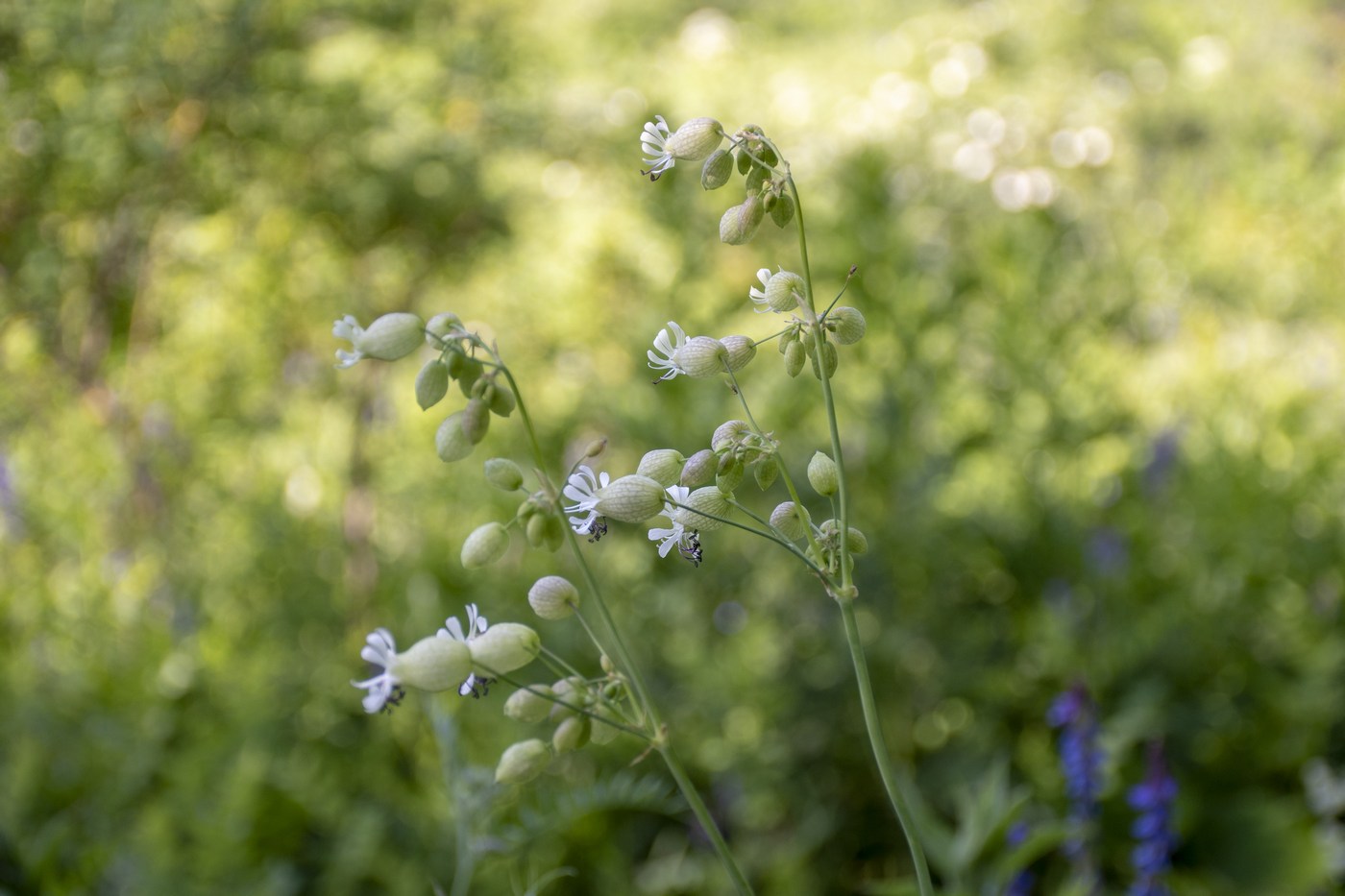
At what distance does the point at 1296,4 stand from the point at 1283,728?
8947 mm

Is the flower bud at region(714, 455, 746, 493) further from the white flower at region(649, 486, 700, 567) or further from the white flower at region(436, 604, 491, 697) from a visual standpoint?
the white flower at region(436, 604, 491, 697)

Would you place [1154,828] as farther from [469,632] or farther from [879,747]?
[469,632]

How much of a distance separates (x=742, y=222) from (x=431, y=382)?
20cm

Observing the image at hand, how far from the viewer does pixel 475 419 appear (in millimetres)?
586

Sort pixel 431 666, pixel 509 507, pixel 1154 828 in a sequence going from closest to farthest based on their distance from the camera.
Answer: pixel 431 666, pixel 1154 828, pixel 509 507

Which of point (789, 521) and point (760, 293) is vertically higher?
point (760, 293)

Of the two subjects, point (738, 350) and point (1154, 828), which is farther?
point (1154, 828)

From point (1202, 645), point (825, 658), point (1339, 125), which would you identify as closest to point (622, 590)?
point (825, 658)

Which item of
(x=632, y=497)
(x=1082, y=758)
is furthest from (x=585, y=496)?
(x=1082, y=758)

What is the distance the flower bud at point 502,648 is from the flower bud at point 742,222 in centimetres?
25

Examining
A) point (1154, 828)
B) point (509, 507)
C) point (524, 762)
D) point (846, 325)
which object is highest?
point (846, 325)

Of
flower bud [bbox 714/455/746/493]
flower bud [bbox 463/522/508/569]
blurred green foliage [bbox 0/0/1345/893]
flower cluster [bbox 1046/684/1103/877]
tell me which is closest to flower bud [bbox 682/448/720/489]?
flower bud [bbox 714/455/746/493]

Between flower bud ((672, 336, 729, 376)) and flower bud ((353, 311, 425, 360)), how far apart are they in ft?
0.47

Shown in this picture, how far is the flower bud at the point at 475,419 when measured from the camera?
58 cm
